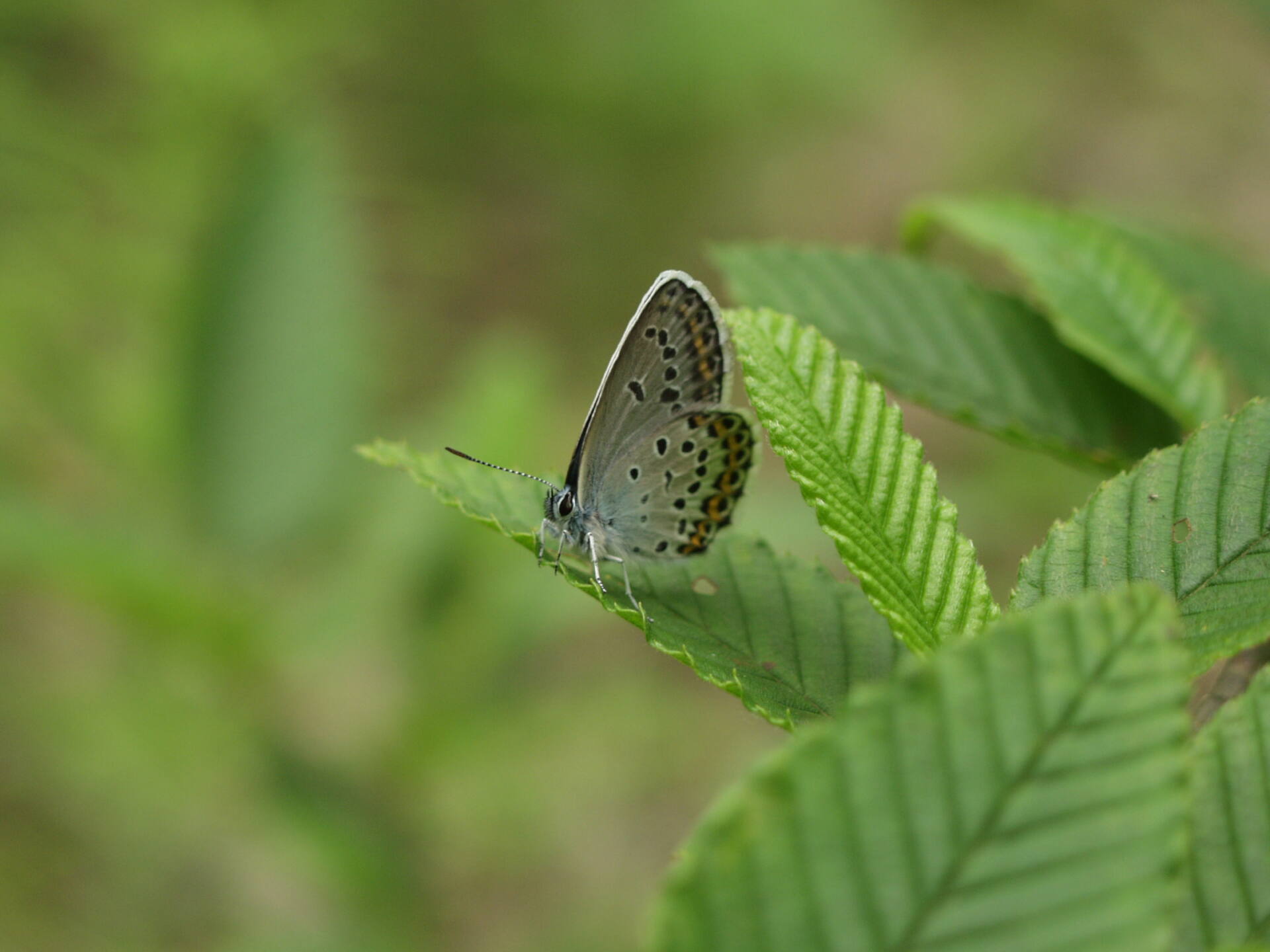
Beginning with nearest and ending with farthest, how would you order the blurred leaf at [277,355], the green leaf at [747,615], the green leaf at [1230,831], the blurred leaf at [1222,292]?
the green leaf at [1230,831] → the green leaf at [747,615] → the blurred leaf at [1222,292] → the blurred leaf at [277,355]

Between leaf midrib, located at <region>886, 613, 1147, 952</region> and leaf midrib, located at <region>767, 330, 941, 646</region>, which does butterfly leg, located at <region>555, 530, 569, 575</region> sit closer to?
leaf midrib, located at <region>767, 330, 941, 646</region>

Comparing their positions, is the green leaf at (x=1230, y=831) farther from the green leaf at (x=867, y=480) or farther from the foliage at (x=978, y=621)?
the green leaf at (x=867, y=480)

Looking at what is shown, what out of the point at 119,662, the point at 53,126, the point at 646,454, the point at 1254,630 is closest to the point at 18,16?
the point at 53,126

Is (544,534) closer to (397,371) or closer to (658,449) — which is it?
(658,449)

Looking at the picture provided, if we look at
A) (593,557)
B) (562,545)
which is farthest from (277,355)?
(593,557)

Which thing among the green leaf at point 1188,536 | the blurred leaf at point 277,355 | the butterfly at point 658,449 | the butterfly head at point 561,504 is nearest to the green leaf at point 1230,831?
the green leaf at point 1188,536

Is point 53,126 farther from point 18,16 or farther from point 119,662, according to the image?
point 119,662
